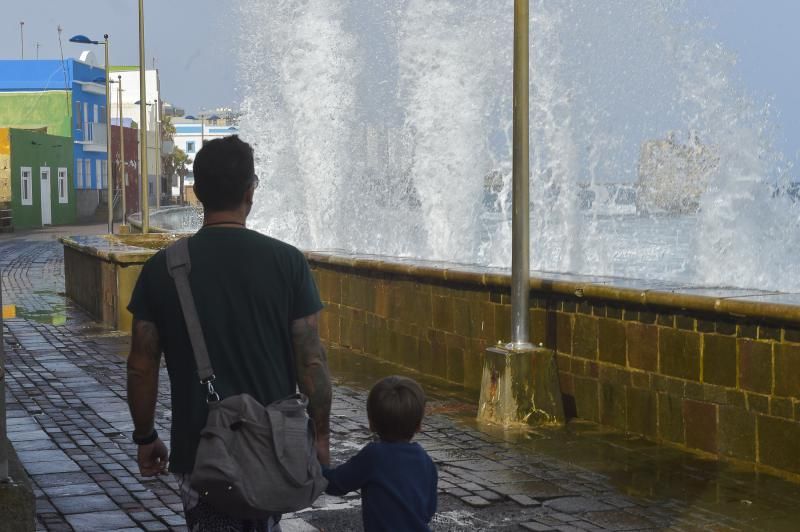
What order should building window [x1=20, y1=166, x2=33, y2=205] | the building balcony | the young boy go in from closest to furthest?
the young boy, building window [x1=20, y1=166, x2=33, y2=205], the building balcony

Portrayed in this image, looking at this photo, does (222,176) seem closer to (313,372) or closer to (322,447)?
(313,372)

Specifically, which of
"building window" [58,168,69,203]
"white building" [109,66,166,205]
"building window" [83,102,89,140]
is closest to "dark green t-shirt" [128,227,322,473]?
"building window" [58,168,69,203]

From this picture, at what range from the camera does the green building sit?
2276 inches

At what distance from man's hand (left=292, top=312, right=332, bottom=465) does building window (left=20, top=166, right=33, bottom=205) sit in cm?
5859

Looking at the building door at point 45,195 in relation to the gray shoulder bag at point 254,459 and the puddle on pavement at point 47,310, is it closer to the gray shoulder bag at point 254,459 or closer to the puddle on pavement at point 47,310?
the puddle on pavement at point 47,310

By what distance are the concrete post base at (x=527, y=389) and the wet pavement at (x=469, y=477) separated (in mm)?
173

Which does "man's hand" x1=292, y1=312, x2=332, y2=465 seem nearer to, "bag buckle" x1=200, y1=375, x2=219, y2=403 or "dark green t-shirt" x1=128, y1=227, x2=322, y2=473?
"dark green t-shirt" x1=128, y1=227, x2=322, y2=473

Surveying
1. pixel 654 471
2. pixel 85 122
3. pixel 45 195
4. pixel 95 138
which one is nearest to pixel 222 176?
pixel 654 471

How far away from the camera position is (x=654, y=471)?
22.7ft

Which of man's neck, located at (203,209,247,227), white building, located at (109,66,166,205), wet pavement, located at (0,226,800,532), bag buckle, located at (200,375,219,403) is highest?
white building, located at (109,66,166,205)

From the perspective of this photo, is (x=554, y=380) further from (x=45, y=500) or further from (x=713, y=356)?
(x=45, y=500)

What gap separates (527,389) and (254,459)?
529 centimetres

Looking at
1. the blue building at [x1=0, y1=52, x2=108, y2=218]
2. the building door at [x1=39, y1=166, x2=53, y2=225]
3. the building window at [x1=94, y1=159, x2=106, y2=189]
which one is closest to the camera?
the building door at [x1=39, y1=166, x2=53, y2=225]

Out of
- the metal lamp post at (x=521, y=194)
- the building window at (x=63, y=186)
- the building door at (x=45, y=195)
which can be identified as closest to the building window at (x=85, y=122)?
the building window at (x=63, y=186)
